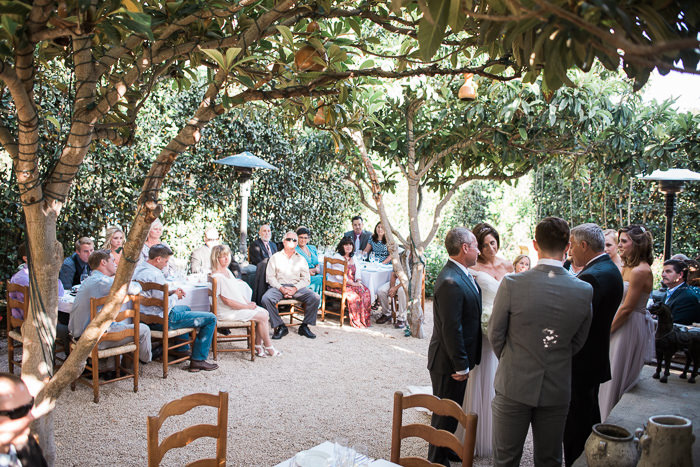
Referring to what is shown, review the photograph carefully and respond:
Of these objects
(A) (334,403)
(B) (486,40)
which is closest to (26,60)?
(B) (486,40)

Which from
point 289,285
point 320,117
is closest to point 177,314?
point 289,285

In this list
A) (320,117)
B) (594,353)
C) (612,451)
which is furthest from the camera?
(594,353)

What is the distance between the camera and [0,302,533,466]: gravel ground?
3.64m

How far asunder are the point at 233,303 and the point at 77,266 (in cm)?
177

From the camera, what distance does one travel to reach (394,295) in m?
7.75

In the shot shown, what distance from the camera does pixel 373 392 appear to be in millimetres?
4926

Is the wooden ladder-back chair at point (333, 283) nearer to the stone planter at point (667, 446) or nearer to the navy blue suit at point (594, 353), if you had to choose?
the navy blue suit at point (594, 353)

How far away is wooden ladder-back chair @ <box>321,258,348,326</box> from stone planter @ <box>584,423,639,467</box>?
5454 mm

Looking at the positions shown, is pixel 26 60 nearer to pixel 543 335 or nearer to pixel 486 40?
pixel 486 40

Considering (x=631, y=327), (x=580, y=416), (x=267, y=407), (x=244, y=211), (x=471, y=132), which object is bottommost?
(x=267, y=407)

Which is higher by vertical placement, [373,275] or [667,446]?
[667,446]

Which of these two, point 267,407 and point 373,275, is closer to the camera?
point 267,407

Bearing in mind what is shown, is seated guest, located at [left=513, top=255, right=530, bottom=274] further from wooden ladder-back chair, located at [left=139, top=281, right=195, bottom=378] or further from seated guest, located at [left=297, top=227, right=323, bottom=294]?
wooden ladder-back chair, located at [left=139, top=281, right=195, bottom=378]

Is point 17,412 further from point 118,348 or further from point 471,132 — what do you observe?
point 471,132
